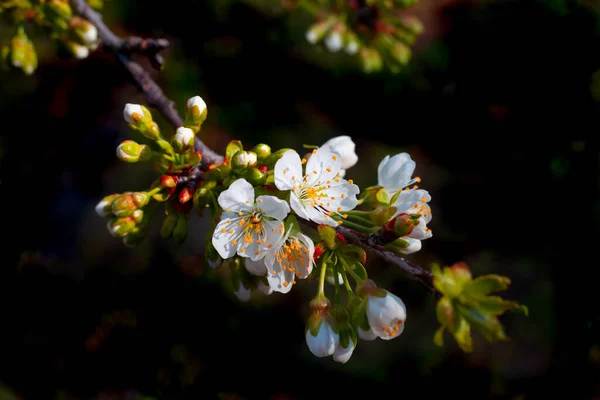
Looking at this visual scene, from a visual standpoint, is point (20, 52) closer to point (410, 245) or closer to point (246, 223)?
point (246, 223)

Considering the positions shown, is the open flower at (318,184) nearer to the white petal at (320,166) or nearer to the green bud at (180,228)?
the white petal at (320,166)

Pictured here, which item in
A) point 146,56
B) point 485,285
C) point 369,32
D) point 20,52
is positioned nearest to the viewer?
point 485,285

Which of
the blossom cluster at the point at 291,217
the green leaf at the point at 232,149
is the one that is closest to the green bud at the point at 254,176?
the blossom cluster at the point at 291,217

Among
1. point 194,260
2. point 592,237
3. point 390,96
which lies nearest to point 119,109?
point 194,260

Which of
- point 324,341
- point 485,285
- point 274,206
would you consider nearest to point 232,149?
point 274,206

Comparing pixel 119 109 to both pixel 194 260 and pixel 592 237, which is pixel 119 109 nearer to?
pixel 194 260

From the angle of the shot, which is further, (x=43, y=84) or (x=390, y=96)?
(x=390, y=96)
